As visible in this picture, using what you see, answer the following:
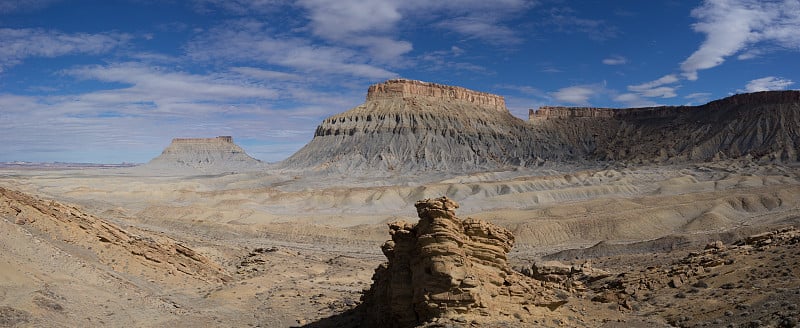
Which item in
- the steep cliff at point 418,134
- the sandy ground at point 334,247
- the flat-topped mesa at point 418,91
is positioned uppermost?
the flat-topped mesa at point 418,91

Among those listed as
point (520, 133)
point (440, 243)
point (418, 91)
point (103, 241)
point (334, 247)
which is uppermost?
point (418, 91)

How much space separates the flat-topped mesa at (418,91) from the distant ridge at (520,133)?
10.2 inches

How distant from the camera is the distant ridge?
118812 mm

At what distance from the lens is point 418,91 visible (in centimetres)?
14312

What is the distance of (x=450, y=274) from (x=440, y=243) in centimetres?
96

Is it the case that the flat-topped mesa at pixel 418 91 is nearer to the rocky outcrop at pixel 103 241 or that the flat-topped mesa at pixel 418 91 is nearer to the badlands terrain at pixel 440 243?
the badlands terrain at pixel 440 243

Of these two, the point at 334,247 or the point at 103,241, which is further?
the point at 334,247

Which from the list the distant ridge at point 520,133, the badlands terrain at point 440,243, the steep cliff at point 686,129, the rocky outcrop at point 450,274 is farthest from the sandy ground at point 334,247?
the distant ridge at point 520,133

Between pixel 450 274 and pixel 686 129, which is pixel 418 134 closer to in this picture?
pixel 686 129

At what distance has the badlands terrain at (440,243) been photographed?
13.5 metres

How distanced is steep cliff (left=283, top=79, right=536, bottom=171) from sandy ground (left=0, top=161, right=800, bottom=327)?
36.3 metres

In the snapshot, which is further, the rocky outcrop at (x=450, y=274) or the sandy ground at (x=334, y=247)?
the sandy ground at (x=334, y=247)

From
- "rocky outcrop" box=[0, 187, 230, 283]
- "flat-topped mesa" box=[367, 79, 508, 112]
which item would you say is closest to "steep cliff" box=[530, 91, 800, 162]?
"flat-topped mesa" box=[367, 79, 508, 112]

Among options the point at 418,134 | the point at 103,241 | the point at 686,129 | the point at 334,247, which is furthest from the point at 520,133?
the point at 103,241
